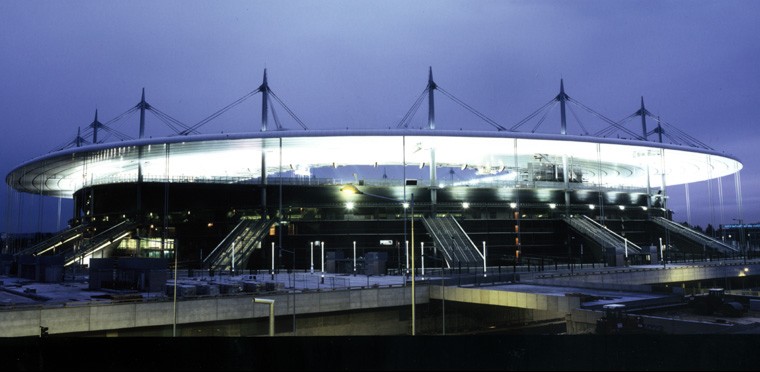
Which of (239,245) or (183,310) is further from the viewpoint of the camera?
(239,245)

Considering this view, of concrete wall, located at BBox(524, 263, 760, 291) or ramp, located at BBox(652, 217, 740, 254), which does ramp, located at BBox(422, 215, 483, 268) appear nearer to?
concrete wall, located at BBox(524, 263, 760, 291)

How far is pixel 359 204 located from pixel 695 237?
44.0 metres

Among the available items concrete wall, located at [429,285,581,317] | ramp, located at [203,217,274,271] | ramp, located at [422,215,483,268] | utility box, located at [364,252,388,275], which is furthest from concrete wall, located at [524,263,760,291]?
ramp, located at [203,217,274,271]

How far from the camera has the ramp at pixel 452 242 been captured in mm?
58278

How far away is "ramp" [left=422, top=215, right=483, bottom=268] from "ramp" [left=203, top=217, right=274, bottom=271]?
1780 cm

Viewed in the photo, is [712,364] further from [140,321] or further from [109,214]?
[109,214]

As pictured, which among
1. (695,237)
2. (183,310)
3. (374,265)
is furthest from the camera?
(695,237)

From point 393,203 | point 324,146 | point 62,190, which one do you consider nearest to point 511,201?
point 393,203

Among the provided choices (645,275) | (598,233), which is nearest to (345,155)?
(598,233)

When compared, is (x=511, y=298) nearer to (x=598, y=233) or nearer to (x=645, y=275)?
(x=645, y=275)

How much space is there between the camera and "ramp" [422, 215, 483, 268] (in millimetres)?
58278

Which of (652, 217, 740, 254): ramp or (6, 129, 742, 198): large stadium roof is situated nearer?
(6, 129, 742, 198): large stadium roof

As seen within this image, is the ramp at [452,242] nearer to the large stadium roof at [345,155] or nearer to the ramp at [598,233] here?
the large stadium roof at [345,155]

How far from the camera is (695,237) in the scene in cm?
7731
